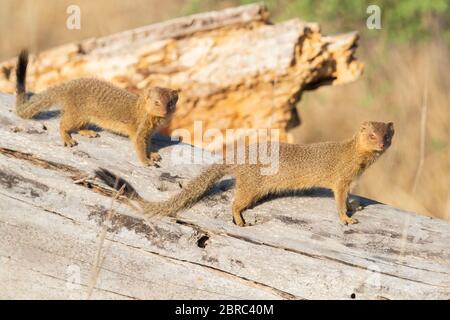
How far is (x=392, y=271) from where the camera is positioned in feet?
11.6

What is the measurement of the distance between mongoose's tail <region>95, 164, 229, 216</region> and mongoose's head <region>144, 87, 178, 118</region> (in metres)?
0.75

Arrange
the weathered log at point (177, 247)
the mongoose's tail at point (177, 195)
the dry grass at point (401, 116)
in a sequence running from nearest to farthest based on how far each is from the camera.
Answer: the weathered log at point (177, 247) < the mongoose's tail at point (177, 195) < the dry grass at point (401, 116)

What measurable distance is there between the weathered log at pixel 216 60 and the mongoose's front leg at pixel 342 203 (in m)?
1.61

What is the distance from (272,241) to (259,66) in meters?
2.36

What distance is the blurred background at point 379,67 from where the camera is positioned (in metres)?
6.83

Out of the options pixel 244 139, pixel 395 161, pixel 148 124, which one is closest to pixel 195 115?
pixel 244 139

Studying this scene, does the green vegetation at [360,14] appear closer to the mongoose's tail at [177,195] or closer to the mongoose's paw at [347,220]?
the mongoose's paw at [347,220]

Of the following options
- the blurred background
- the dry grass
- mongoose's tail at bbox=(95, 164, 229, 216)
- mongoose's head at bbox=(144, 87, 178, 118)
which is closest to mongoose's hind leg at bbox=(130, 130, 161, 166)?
mongoose's head at bbox=(144, 87, 178, 118)

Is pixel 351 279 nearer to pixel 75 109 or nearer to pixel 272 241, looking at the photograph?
pixel 272 241

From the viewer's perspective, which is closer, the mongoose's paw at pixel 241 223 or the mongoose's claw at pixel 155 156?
the mongoose's paw at pixel 241 223

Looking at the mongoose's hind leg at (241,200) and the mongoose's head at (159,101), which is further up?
the mongoose's head at (159,101)

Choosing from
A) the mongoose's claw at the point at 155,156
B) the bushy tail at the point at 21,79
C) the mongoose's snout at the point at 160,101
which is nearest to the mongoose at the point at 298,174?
the mongoose's claw at the point at 155,156

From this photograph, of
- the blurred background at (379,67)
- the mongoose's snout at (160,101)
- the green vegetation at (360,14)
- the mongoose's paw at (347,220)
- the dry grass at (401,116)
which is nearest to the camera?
the mongoose's paw at (347,220)

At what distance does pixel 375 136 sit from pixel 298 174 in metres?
0.58
